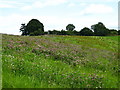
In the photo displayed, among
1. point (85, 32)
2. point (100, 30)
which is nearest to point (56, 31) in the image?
point (85, 32)

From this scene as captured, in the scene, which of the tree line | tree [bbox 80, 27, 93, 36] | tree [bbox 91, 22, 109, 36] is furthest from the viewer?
tree [bbox 91, 22, 109, 36]

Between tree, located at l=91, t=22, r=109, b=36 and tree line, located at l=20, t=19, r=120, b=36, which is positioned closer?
tree line, located at l=20, t=19, r=120, b=36

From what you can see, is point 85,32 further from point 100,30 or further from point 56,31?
point 56,31

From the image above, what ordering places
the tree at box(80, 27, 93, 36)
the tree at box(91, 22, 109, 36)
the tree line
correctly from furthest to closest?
the tree at box(91, 22, 109, 36)
the tree at box(80, 27, 93, 36)
the tree line

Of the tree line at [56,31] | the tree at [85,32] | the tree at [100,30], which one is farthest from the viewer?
the tree at [100,30]

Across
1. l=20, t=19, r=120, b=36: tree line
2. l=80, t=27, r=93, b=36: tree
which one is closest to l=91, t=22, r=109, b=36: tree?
l=20, t=19, r=120, b=36: tree line

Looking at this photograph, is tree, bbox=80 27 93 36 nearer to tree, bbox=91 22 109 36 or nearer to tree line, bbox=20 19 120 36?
tree line, bbox=20 19 120 36

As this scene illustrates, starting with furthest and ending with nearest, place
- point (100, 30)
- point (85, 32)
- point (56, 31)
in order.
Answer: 1. point (100, 30)
2. point (85, 32)
3. point (56, 31)

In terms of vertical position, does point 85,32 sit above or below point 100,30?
below

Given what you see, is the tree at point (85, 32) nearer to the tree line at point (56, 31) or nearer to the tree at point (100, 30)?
the tree line at point (56, 31)

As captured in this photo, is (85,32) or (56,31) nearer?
(56,31)

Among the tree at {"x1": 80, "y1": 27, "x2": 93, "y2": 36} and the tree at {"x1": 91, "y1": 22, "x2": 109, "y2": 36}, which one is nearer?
the tree at {"x1": 80, "y1": 27, "x2": 93, "y2": 36}

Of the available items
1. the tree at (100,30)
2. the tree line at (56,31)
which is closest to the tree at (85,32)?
the tree line at (56,31)

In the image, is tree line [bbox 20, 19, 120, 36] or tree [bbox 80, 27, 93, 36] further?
tree [bbox 80, 27, 93, 36]
